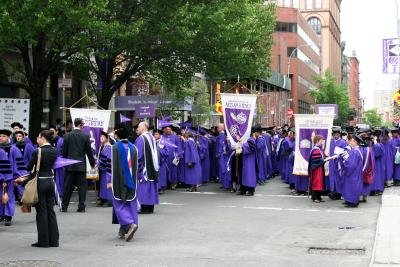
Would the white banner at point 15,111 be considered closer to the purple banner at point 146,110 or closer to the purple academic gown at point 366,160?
the purple banner at point 146,110

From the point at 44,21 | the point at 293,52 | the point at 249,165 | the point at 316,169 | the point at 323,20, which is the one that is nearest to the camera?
the point at 316,169

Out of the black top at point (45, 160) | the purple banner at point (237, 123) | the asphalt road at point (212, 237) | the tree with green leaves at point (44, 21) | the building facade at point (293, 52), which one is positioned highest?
the building facade at point (293, 52)

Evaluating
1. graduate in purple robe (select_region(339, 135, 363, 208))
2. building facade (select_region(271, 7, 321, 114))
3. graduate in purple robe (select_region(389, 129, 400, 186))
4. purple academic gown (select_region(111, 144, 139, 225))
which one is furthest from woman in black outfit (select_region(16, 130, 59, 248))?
building facade (select_region(271, 7, 321, 114))

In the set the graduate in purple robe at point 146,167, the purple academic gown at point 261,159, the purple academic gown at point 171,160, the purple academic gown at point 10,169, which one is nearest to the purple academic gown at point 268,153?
the purple academic gown at point 261,159

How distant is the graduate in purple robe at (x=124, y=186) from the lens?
1050 centimetres

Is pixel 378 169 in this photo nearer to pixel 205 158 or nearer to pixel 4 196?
pixel 205 158

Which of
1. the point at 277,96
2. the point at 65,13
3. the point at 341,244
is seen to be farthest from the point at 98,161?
the point at 277,96

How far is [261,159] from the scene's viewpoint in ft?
71.1

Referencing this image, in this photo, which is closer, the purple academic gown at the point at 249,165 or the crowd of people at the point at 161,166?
the crowd of people at the point at 161,166

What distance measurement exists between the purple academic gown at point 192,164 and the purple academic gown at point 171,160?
0.35 metres

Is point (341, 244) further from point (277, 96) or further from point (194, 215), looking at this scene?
point (277, 96)

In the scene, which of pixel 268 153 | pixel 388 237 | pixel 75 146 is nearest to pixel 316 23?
pixel 268 153

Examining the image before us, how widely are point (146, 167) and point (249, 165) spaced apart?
5.29m

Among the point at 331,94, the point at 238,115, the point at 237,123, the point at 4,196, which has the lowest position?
the point at 4,196
